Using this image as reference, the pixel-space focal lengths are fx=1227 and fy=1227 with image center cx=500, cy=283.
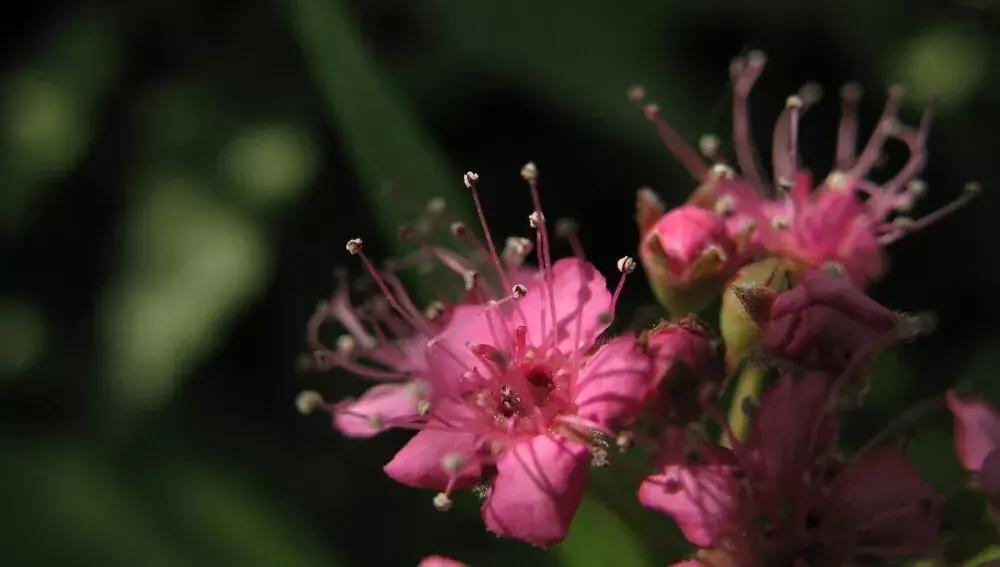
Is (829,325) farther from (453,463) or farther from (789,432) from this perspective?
(453,463)

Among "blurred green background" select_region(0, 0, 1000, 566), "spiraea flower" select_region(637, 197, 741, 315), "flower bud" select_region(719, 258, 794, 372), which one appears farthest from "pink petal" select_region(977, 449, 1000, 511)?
"blurred green background" select_region(0, 0, 1000, 566)

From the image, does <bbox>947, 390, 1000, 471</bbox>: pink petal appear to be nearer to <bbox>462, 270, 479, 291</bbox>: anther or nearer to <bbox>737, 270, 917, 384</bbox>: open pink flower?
<bbox>737, 270, 917, 384</bbox>: open pink flower

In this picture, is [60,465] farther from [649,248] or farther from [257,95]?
[649,248]

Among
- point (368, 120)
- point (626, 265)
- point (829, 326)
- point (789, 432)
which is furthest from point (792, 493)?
point (368, 120)

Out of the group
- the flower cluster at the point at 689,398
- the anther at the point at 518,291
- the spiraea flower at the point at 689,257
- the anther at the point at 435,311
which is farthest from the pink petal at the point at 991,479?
the anther at the point at 435,311

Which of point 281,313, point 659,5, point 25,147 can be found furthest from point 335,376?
point 659,5

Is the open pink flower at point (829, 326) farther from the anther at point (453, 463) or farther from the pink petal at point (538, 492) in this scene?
the anther at point (453, 463)
